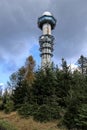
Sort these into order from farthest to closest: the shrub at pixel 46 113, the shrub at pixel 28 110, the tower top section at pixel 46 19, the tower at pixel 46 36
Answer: the tower top section at pixel 46 19 < the tower at pixel 46 36 < the shrub at pixel 28 110 < the shrub at pixel 46 113

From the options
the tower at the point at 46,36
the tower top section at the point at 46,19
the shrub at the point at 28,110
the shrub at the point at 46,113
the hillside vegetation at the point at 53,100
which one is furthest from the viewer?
the tower top section at the point at 46,19

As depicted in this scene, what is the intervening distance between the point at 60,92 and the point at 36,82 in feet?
12.2

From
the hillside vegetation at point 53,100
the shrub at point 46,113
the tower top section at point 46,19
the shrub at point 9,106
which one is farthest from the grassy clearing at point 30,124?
the tower top section at point 46,19

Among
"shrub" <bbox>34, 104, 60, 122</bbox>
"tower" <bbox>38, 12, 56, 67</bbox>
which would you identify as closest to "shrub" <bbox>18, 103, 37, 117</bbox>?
"shrub" <bbox>34, 104, 60, 122</bbox>

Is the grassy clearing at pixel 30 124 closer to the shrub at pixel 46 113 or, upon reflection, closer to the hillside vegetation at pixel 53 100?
the hillside vegetation at pixel 53 100

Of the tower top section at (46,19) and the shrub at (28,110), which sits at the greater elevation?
the tower top section at (46,19)

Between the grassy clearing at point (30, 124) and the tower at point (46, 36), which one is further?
the tower at point (46, 36)

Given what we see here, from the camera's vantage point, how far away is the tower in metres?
114

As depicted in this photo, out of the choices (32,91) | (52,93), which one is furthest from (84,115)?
(32,91)

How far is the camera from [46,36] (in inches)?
4651

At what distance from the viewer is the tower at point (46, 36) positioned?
374 ft

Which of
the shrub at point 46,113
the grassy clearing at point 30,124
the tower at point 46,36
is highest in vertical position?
the tower at point 46,36

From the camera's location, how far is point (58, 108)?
3406 cm

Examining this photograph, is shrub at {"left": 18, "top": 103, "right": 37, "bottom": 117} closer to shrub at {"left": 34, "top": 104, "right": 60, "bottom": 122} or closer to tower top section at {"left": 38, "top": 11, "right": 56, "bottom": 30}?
shrub at {"left": 34, "top": 104, "right": 60, "bottom": 122}
